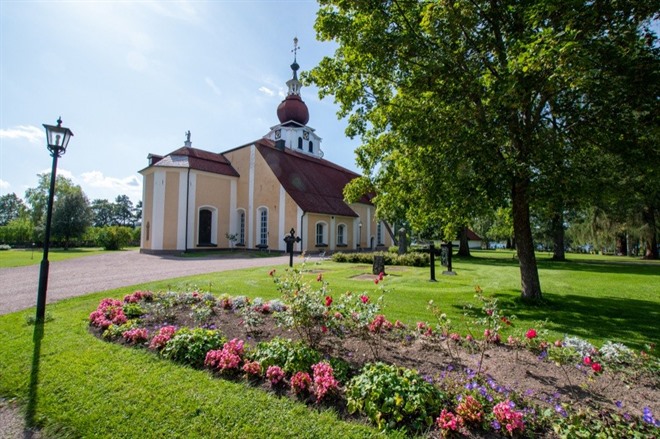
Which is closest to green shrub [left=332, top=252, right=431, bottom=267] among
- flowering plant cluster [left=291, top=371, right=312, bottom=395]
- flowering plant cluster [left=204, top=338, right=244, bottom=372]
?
flowering plant cluster [left=204, top=338, right=244, bottom=372]

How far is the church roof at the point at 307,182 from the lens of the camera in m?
27.4

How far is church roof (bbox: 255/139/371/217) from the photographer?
2741 centimetres

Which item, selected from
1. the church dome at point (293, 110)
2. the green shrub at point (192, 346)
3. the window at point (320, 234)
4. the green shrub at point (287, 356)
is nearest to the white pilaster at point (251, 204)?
the window at point (320, 234)

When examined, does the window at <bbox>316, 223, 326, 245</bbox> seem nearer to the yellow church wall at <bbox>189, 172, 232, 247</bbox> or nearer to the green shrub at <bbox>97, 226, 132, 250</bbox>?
the yellow church wall at <bbox>189, 172, 232, 247</bbox>

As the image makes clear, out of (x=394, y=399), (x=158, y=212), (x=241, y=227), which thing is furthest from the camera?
(x=241, y=227)

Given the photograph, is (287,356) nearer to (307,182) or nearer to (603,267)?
(603,267)

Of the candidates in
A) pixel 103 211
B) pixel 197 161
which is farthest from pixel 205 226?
pixel 103 211

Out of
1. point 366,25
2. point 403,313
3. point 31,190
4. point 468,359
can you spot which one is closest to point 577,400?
point 468,359

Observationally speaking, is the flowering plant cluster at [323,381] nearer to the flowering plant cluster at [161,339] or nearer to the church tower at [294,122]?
the flowering plant cluster at [161,339]

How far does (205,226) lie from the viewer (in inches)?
1103

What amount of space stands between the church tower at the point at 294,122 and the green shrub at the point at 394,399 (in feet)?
130

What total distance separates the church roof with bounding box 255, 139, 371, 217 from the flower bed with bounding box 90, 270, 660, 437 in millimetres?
21159

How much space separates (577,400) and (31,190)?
67.7m

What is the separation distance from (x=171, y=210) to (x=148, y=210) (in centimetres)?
237
